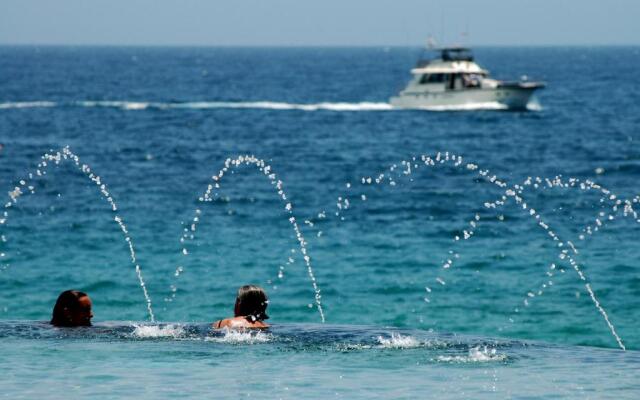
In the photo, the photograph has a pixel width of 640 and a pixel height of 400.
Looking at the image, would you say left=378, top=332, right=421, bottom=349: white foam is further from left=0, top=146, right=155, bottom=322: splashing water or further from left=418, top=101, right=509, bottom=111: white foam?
left=418, top=101, right=509, bottom=111: white foam

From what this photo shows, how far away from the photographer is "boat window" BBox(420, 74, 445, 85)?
8919cm

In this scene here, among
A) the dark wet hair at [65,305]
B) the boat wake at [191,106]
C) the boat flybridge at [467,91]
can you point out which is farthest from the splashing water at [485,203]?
the boat wake at [191,106]

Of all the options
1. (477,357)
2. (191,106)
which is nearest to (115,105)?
(191,106)

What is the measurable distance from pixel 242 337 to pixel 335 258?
13230 mm

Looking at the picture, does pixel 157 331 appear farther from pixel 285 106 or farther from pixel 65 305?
pixel 285 106

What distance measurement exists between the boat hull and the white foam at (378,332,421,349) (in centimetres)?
7532

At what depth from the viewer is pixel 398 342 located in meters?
14.3

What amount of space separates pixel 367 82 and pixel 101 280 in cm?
14442

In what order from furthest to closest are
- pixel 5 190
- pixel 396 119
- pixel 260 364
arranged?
1. pixel 396 119
2. pixel 5 190
3. pixel 260 364

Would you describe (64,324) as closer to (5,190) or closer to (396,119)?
(5,190)

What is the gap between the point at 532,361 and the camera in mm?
13539

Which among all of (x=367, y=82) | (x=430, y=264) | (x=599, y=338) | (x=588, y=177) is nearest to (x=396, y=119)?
(x=588, y=177)

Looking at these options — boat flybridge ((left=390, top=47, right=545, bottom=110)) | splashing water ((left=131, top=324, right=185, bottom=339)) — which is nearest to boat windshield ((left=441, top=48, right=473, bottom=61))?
boat flybridge ((left=390, top=47, right=545, bottom=110))

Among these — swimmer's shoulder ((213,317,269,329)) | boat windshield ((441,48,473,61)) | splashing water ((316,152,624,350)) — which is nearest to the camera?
swimmer's shoulder ((213,317,269,329))
